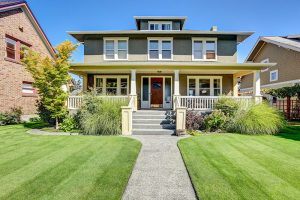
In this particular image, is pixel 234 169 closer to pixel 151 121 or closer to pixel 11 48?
pixel 151 121

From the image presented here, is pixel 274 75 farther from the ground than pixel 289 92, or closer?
farther from the ground

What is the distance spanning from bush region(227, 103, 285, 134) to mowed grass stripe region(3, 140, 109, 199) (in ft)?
26.4

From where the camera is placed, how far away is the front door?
1730cm

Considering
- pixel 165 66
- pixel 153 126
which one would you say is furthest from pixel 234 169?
pixel 165 66

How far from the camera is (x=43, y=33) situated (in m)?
20.1

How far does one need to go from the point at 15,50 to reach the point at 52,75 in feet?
24.5

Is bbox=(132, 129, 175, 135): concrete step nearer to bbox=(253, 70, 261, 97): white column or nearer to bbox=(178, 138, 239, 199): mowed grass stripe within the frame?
bbox=(178, 138, 239, 199): mowed grass stripe

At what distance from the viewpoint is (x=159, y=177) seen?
5.11m

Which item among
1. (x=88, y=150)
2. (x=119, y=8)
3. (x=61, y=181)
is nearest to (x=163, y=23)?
(x=119, y=8)

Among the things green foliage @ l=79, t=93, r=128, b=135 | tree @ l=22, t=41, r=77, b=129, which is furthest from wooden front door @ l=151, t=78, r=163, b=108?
tree @ l=22, t=41, r=77, b=129

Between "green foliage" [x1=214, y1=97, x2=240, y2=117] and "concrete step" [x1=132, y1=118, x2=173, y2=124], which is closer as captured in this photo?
"green foliage" [x1=214, y1=97, x2=240, y2=117]

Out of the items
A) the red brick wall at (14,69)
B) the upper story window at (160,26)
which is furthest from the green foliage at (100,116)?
the upper story window at (160,26)

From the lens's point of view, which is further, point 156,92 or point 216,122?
point 156,92

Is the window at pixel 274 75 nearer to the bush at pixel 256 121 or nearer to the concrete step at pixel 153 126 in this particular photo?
the bush at pixel 256 121
